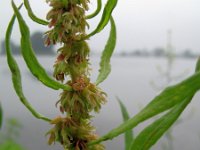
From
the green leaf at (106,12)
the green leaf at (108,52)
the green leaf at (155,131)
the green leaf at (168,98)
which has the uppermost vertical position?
the green leaf at (106,12)

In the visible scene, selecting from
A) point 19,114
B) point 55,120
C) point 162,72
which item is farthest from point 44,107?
point 55,120

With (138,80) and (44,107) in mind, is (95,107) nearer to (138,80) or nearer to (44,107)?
(44,107)

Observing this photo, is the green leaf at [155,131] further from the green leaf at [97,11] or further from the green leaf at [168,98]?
the green leaf at [97,11]

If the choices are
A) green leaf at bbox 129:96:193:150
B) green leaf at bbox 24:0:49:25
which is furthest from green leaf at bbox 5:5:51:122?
green leaf at bbox 129:96:193:150

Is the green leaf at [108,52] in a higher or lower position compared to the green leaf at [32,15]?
lower

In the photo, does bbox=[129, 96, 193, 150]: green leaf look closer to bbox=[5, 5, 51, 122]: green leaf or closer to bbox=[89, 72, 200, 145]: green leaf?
bbox=[89, 72, 200, 145]: green leaf

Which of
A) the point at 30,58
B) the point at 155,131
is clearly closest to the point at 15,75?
the point at 30,58

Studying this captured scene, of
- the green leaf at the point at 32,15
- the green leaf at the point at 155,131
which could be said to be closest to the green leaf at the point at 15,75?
the green leaf at the point at 32,15

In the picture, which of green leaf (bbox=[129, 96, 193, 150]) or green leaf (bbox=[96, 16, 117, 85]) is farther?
green leaf (bbox=[96, 16, 117, 85])
